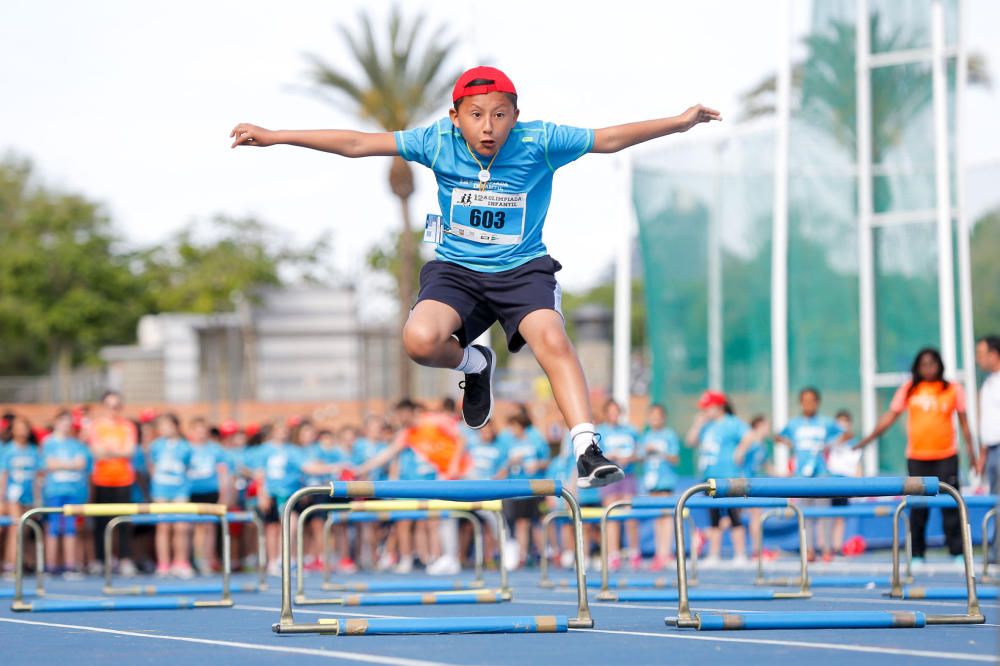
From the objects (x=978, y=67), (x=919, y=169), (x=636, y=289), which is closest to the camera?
(x=919, y=169)

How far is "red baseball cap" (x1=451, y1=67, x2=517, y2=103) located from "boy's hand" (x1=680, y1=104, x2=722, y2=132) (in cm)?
83

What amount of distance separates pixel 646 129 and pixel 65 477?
1159 cm

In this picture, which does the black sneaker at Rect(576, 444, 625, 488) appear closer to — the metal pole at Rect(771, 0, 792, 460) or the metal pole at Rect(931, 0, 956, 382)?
the metal pole at Rect(931, 0, 956, 382)

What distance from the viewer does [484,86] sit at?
24.1 ft

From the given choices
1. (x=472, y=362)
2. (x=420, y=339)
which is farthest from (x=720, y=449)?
(x=420, y=339)

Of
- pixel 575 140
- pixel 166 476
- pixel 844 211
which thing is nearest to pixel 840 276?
pixel 844 211

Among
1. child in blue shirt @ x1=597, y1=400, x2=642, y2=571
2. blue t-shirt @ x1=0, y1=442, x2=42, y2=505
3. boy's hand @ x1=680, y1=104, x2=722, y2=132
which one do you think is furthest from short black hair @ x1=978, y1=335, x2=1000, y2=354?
blue t-shirt @ x1=0, y1=442, x2=42, y2=505

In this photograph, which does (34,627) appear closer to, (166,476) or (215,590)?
(215,590)

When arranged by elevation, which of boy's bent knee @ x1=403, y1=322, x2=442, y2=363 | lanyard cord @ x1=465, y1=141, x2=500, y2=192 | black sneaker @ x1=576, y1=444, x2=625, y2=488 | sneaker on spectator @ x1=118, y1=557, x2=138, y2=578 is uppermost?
lanyard cord @ x1=465, y1=141, x2=500, y2=192

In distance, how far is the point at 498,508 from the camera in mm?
10781

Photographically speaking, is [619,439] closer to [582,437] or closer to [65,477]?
[65,477]

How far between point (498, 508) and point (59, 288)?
49.6m

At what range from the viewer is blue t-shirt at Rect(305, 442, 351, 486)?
18797 mm

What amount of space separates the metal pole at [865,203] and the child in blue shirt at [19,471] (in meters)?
9.36
